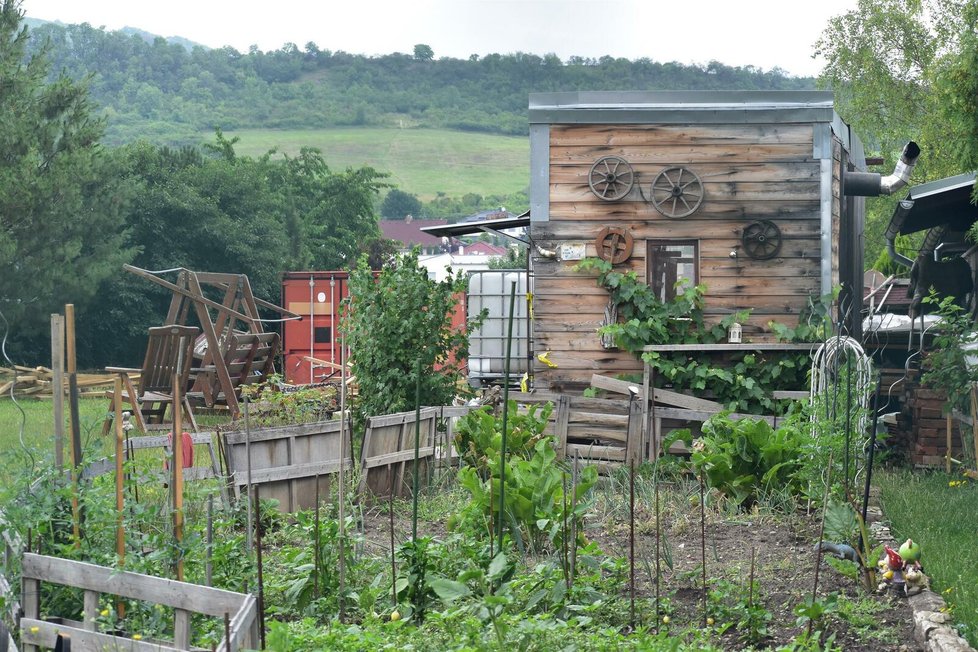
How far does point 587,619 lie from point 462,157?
109 m

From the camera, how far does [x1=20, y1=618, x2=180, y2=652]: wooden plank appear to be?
16.0 feet

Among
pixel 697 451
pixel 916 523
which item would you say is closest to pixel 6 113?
pixel 697 451

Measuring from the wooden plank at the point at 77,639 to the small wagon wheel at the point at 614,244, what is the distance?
847 cm

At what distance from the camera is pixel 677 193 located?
1279cm

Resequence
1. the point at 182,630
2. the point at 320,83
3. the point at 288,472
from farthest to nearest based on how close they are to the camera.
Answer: the point at 320,83 < the point at 288,472 < the point at 182,630

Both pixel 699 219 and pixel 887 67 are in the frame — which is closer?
pixel 699 219

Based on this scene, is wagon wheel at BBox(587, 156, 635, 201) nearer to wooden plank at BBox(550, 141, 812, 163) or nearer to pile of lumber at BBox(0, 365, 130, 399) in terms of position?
wooden plank at BBox(550, 141, 812, 163)

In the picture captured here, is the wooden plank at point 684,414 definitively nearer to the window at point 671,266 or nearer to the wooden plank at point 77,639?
the window at point 671,266

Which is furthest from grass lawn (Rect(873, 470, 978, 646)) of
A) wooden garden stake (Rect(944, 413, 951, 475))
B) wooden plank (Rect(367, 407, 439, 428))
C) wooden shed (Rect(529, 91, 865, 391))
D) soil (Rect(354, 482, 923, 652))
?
wooden plank (Rect(367, 407, 439, 428))

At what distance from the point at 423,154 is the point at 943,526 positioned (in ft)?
354

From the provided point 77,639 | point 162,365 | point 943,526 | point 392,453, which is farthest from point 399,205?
point 77,639

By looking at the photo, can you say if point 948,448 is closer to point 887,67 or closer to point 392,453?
point 392,453

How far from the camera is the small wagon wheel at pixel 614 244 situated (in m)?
12.8

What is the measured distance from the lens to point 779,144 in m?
12.8
